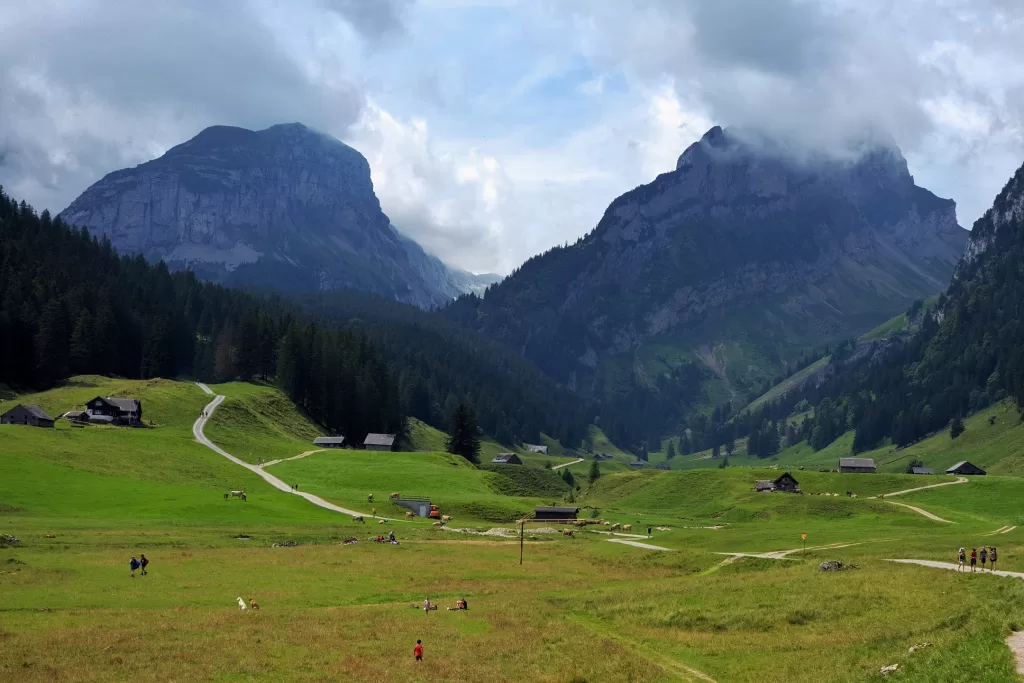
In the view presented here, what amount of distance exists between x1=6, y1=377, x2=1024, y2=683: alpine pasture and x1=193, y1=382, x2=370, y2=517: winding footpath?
2.47m

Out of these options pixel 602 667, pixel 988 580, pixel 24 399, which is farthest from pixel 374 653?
pixel 24 399

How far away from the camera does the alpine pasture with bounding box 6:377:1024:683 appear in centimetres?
3525

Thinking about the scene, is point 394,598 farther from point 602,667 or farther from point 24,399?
point 24,399

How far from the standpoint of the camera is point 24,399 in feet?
482

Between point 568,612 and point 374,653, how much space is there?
16592 mm

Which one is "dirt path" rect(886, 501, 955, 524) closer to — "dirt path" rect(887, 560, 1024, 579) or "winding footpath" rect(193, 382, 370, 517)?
"dirt path" rect(887, 560, 1024, 579)

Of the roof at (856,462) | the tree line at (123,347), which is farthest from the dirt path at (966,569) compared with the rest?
the tree line at (123,347)

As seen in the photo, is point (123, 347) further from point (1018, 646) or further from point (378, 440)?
point (1018, 646)

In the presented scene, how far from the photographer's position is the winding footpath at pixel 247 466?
108m

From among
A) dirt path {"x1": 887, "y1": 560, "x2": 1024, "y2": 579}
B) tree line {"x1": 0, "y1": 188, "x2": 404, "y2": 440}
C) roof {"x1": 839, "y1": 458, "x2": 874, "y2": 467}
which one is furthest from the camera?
roof {"x1": 839, "y1": 458, "x2": 874, "y2": 467}

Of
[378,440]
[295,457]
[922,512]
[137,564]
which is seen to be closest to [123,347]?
[378,440]

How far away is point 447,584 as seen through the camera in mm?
60750

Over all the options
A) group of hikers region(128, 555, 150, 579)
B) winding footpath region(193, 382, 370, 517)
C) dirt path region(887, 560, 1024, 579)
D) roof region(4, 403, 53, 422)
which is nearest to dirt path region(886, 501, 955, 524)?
dirt path region(887, 560, 1024, 579)

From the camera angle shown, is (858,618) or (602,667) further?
(858,618)
